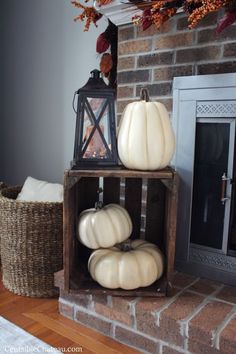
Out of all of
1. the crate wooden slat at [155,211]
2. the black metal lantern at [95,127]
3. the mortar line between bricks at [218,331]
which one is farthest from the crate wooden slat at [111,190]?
the mortar line between bricks at [218,331]

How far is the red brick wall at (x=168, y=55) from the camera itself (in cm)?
139

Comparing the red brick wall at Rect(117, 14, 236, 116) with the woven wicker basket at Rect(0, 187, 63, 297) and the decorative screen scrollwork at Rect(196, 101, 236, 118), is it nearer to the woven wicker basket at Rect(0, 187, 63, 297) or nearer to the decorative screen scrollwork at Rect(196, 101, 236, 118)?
the decorative screen scrollwork at Rect(196, 101, 236, 118)

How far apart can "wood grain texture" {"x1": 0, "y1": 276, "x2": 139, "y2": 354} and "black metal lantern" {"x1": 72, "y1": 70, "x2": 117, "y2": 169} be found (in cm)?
70

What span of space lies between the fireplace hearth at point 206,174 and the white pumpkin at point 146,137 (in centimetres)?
28

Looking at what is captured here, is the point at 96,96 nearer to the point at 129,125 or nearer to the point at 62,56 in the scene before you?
the point at 129,125

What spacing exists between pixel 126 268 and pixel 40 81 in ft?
5.52

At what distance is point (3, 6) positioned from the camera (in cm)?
259

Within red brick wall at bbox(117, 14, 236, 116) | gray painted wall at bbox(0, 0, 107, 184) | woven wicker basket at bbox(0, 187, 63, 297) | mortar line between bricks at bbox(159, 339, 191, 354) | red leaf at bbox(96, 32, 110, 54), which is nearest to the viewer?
mortar line between bricks at bbox(159, 339, 191, 354)

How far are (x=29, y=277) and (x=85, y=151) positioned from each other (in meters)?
0.81

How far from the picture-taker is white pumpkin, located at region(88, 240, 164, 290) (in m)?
1.27

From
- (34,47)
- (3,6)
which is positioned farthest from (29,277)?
(3,6)

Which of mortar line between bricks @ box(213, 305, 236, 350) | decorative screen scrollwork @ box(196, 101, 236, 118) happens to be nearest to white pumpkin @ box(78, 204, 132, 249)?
mortar line between bricks @ box(213, 305, 236, 350)

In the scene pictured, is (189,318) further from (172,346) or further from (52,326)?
(52,326)

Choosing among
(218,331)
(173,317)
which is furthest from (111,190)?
(218,331)
